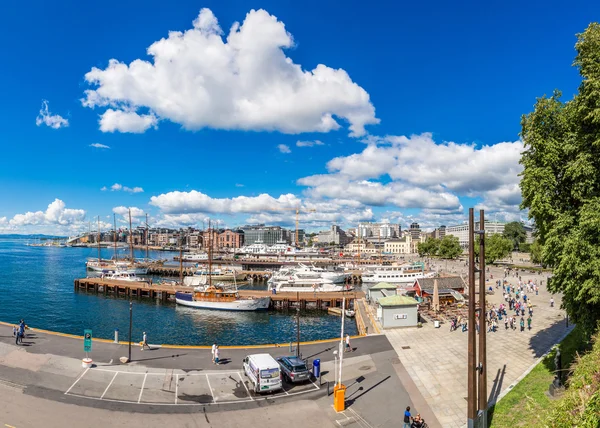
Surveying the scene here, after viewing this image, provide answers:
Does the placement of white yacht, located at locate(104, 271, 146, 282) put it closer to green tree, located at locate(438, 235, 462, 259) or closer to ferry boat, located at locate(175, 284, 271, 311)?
ferry boat, located at locate(175, 284, 271, 311)

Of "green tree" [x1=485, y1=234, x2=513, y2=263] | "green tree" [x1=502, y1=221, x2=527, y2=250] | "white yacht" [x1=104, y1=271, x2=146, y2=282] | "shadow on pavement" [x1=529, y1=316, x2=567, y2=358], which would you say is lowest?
"white yacht" [x1=104, y1=271, x2=146, y2=282]

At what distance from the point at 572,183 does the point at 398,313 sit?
68.7ft

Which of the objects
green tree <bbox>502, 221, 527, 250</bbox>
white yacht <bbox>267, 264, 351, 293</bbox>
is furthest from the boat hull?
green tree <bbox>502, 221, 527, 250</bbox>

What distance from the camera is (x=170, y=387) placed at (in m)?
22.1

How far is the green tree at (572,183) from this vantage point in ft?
56.8

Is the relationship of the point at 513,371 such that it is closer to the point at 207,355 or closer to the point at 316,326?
the point at 207,355

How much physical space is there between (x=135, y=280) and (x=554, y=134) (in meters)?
89.0

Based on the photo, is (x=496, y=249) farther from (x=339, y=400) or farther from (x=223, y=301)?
(x=339, y=400)

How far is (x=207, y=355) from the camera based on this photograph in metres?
27.7

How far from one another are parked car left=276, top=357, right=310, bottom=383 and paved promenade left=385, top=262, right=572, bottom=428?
708 cm

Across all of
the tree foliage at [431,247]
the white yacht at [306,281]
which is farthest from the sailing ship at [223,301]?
the tree foliage at [431,247]

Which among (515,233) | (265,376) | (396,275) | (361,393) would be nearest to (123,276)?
(396,275)

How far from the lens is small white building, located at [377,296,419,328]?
35969 mm

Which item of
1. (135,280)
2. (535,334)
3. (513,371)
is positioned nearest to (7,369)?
(513,371)
